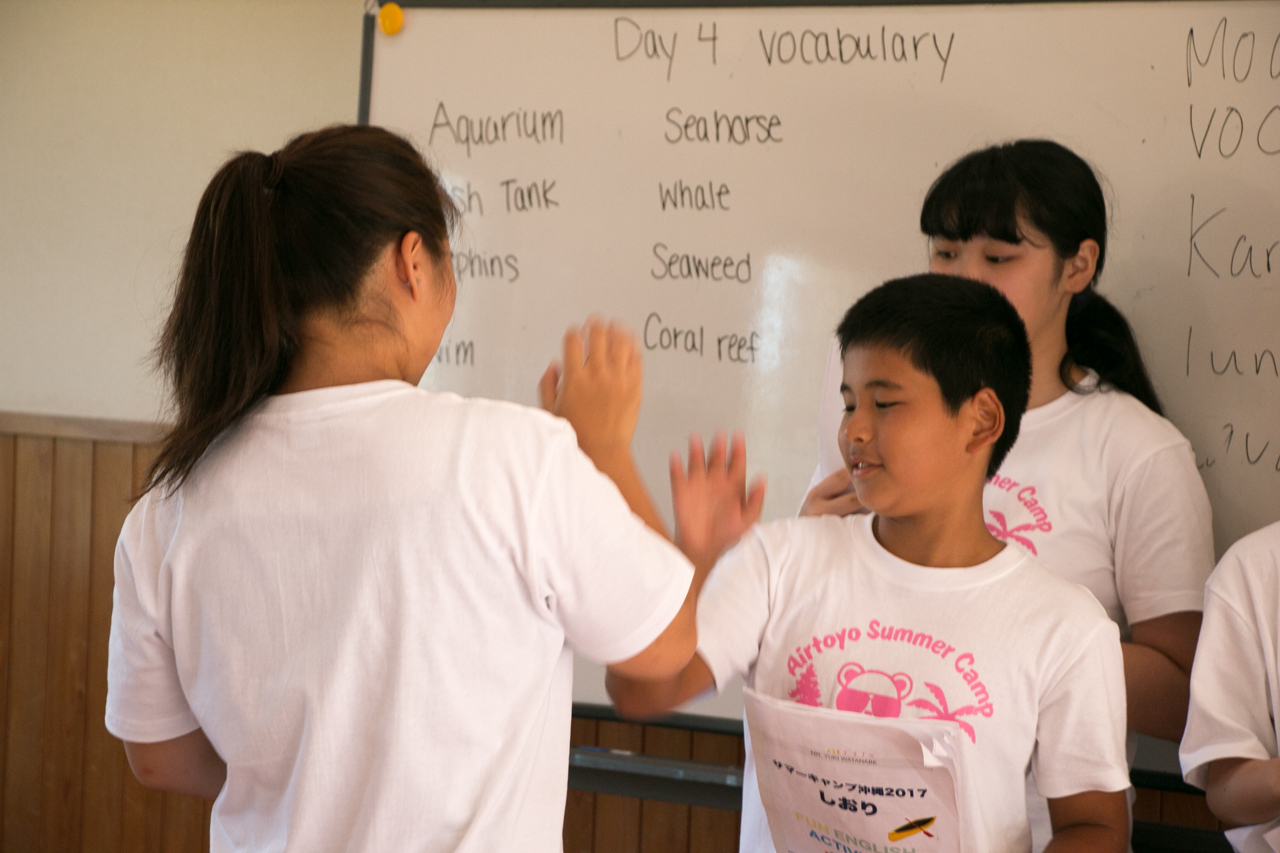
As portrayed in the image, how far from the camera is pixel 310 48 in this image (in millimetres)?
2395

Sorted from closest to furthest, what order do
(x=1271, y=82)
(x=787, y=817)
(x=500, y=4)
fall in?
(x=787, y=817)
(x=1271, y=82)
(x=500, y=4)

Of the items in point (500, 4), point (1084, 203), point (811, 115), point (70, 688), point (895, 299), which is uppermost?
point (500, 4)

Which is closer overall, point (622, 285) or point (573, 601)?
point (573, 601)

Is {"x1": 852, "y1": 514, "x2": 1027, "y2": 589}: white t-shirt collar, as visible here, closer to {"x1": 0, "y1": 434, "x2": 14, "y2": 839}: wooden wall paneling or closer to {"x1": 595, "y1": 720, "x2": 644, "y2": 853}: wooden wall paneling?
{"x1": 595, "y1": 720, "x2": 644, "y2": 853}: wooden wall paneling

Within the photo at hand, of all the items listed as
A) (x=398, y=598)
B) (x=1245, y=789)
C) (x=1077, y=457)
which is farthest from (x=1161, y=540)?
(x=398, y=598)

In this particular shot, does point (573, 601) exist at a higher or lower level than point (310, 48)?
lower

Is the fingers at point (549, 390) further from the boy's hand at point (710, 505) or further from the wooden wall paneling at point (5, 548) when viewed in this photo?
the wooden wall paneling at point (5, 548)

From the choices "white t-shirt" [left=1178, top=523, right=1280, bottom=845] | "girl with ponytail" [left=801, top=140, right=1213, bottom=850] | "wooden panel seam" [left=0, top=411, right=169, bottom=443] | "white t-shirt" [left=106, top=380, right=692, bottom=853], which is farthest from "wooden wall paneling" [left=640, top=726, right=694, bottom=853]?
"wooden panel seam" [left=0, top=411, right=169, bottom=443]

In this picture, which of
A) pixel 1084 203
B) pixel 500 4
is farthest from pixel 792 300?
pixel 500 4

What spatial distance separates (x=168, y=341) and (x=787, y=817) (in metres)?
0.74

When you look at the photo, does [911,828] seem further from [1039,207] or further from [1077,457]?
[1039,207]

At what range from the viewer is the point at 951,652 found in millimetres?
1012

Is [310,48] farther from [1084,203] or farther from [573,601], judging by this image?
[573,601]

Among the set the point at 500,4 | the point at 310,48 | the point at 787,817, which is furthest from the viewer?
the point at 310,48
